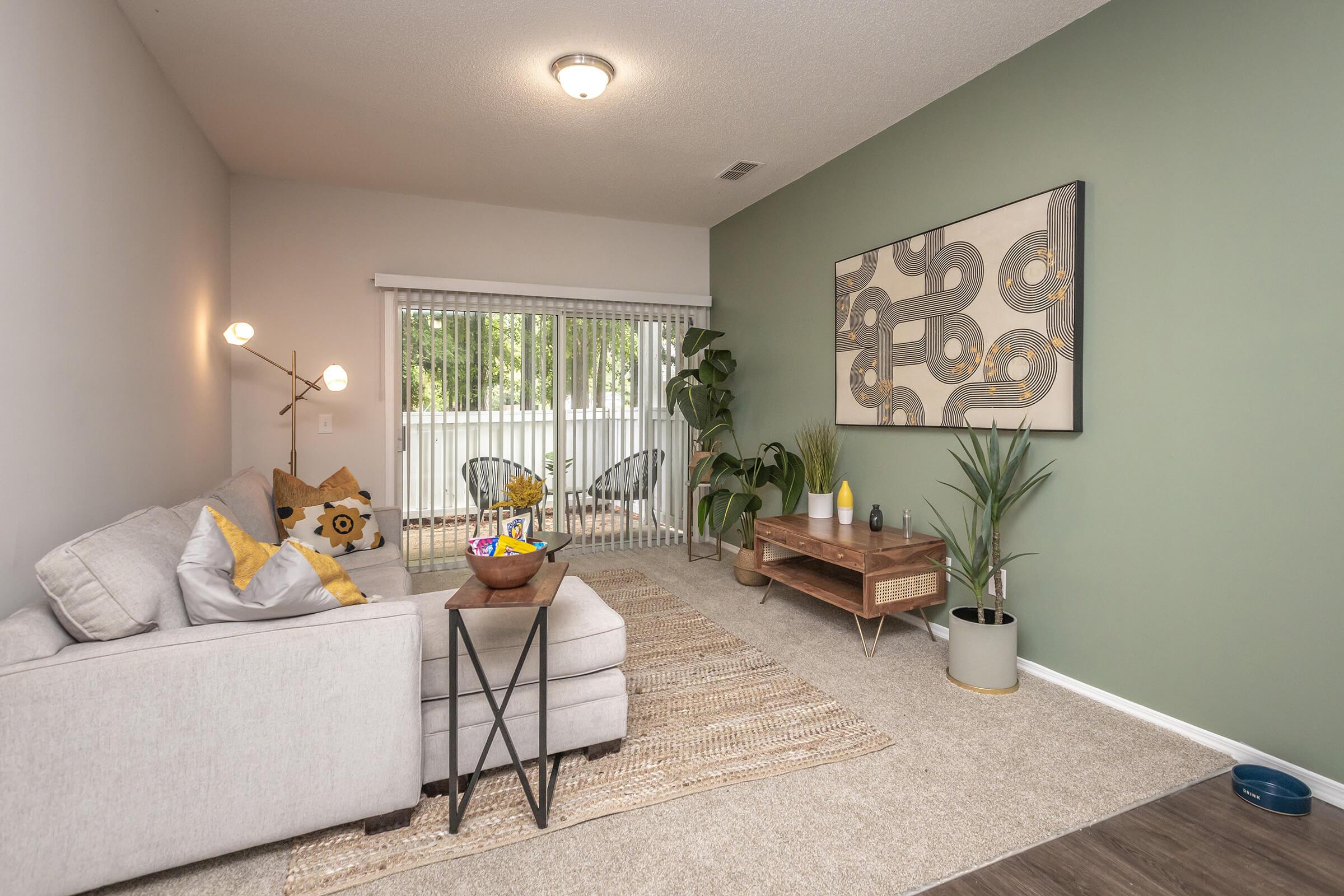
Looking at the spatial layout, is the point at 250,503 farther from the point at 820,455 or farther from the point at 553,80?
the point at 820,455

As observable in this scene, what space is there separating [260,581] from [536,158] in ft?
10.3

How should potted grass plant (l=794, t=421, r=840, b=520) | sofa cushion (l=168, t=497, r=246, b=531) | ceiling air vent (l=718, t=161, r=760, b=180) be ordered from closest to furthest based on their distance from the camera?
sofa cushion (l=168, t=497, r=246, b=531), potted grass plant (l=794, t=421, r=840, b=520), ceiling air vent (l=718, t=161, r=760, b=180)

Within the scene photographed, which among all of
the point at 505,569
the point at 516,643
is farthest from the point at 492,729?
the point at 505,569

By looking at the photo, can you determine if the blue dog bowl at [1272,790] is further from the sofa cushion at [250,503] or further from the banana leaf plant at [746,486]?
the sofa cushion at [250,503]

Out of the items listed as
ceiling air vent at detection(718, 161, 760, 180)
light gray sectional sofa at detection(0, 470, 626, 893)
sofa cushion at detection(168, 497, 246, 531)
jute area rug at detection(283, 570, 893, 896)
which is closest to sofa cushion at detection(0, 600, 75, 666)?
light gray sectional sofa at detection(0, 470, 626, 893)

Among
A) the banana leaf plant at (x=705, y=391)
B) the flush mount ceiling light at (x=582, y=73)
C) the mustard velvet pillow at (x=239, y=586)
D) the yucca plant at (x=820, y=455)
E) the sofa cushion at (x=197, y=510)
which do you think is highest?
the flush mount ceiling light at (x=582, y=73)

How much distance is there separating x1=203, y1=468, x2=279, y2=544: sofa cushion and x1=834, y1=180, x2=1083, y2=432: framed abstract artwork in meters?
3.08

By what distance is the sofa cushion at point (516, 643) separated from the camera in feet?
6.20

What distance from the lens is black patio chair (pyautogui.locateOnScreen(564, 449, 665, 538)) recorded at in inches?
205

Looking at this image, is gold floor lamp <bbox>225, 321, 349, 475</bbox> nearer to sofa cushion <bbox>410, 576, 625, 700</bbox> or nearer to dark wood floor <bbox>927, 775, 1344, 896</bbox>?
sofa cushion <bbox>410, 576, 625, 700</bbox>

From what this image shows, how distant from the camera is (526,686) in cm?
198

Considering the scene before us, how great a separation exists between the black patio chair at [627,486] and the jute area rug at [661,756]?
212 centimetres

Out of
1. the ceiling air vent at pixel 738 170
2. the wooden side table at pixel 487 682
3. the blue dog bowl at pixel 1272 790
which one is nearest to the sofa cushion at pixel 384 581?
the wooden side table at pixel 487 682

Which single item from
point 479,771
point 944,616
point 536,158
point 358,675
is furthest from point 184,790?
point 536,158
